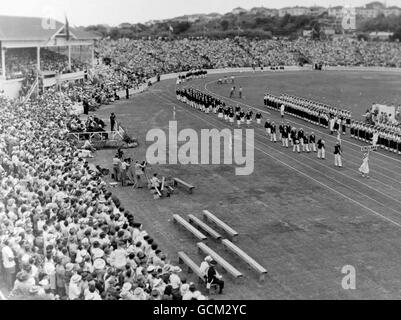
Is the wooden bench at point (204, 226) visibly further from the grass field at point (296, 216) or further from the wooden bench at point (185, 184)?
the wooden bench at point (185, 184)

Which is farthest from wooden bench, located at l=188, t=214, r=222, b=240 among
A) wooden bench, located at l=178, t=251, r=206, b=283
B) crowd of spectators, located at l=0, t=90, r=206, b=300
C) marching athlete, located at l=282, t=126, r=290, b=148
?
marching athlete, located at l=282, t=126, r=290, b=148

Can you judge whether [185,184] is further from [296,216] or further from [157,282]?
[157,282]

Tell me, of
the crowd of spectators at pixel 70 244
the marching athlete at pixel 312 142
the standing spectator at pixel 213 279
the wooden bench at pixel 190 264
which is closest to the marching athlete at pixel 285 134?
the marching athlete at pixel 312 142

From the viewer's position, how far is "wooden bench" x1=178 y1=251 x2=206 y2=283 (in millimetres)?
12453

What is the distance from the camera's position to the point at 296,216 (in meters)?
17.2

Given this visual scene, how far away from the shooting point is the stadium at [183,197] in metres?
11.2

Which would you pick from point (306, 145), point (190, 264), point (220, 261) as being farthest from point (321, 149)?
point (190, 264)

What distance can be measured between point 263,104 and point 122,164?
2331cm

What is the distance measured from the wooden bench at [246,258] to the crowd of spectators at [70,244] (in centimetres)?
168

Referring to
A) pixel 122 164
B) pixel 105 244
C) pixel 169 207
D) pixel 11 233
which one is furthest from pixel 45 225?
pixel 122 164

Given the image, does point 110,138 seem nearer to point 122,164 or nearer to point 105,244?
point 122,164

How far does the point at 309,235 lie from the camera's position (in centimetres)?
1559

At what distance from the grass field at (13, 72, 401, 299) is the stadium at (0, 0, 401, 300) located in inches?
2.2

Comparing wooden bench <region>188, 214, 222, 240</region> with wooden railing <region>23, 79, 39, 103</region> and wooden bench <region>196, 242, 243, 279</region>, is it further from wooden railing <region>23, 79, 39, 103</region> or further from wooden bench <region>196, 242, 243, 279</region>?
wooden railing <region>23, 79, 39, 103</region>
